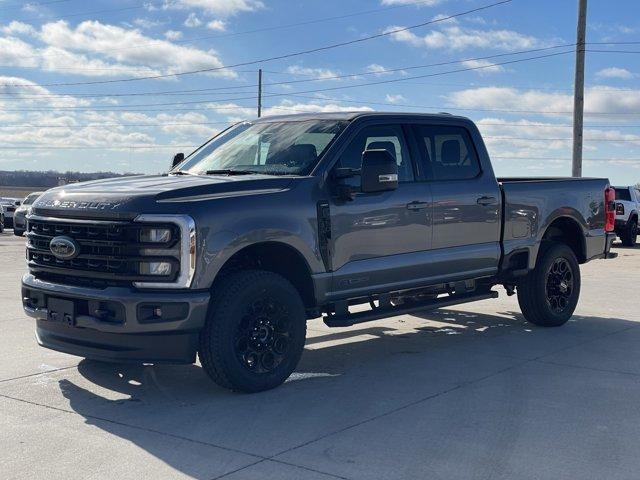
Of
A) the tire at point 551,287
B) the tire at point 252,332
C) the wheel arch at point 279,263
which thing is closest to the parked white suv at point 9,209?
the tire at point 551,287

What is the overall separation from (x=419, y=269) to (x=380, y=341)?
1.27 meters

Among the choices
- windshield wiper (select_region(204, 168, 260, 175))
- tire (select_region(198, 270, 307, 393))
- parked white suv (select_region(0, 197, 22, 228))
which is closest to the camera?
tire (select_region(198, 270, 307, 393))

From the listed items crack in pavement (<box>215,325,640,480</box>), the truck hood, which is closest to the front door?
the truck hood

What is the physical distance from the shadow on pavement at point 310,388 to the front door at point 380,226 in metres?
0.78

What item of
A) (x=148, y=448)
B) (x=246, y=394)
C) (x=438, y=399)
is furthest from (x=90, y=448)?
(x=438, y=399)

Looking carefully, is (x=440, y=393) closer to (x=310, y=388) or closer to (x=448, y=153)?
(x=310, y=388)

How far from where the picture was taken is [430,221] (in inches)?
293

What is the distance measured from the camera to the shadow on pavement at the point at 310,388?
520 centimetres

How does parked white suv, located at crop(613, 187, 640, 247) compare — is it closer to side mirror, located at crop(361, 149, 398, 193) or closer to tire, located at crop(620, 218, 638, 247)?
tire, located at crop(620, 218, 638, 247)

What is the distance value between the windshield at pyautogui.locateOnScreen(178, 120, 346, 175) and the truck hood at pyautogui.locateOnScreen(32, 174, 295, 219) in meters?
0.34

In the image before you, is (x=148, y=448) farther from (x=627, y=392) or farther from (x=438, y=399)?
(x=627, y=392)

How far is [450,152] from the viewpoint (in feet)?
26.2

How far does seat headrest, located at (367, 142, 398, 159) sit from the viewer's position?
7.15 meters

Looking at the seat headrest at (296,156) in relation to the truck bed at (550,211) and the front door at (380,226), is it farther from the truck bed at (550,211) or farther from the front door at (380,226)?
the truck bed at (550,211)
